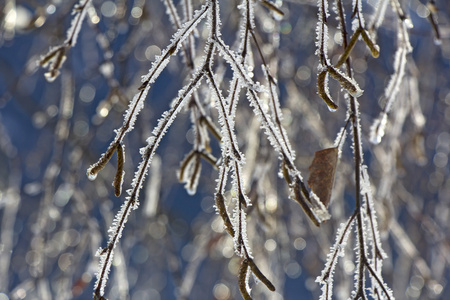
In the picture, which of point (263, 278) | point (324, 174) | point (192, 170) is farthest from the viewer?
point (192, 170)

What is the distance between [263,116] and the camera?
77cm

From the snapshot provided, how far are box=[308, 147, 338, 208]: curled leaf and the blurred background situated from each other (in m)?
0.32

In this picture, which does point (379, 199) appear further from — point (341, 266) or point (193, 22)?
point (193, 22)

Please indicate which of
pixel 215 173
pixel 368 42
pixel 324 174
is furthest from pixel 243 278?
pixel 215 173

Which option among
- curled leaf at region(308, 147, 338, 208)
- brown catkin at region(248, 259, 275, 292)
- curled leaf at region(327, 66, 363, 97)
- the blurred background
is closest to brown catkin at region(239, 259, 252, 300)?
brown catkin at region(248, 259, 275, 292)

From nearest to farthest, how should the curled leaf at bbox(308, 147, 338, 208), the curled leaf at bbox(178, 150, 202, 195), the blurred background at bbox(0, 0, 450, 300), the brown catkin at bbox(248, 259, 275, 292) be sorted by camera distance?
the brown catkin at bbox(248, 259, 275, 292), the curled leaf at bbox(308, 147, 338, 208), the curled leaf at bbox(178, 150, 202, 195), the blurred background at bbox(0, 0, 450, 300)

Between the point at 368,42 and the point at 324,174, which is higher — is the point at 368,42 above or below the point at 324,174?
above

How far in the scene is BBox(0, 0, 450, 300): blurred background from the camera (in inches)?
61.4

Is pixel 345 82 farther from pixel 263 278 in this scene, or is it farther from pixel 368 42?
pixel 263 278

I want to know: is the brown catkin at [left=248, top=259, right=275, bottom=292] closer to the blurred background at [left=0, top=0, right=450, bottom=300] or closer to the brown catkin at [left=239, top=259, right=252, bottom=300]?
the brown catkin at [left=239, top=259, right=252, bottom=300]

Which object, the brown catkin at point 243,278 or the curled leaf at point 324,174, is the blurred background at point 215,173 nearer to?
the curled leaf at point 324,174

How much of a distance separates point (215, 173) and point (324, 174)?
2.02m

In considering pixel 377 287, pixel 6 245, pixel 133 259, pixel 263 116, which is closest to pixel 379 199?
pixel 377 287

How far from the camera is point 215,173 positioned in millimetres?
2930
